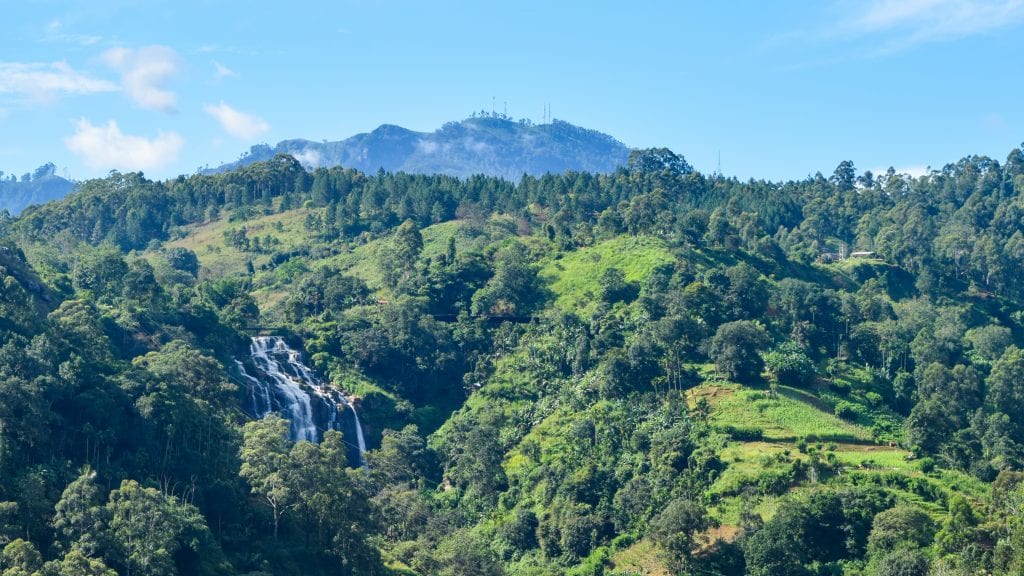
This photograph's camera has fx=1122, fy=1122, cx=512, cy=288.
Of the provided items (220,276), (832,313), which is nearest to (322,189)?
(220,276)

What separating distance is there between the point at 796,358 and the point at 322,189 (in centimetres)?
7799

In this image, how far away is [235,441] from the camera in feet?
211

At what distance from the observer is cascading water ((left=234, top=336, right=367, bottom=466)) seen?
86.6m

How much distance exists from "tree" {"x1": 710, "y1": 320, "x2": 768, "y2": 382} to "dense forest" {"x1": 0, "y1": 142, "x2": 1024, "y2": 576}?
0.20 m

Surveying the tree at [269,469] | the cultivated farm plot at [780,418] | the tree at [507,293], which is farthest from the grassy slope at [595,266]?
the tree at [269,469]

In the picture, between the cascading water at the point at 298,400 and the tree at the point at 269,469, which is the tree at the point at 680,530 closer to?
the tree at the point at 269,469

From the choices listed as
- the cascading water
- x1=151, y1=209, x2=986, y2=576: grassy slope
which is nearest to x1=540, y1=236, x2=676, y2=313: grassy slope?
x1=151, y1=209, x2=986, y2=576: grassy slope

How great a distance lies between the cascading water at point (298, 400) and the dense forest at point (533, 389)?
1.58m

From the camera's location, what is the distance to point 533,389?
8800 centimetres

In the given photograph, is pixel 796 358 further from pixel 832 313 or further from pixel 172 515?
pixel 172 515

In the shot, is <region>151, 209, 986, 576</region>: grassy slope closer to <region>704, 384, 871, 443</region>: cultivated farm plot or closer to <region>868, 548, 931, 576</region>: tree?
<region>704, 384, 871, 443</region>: cultivated farm plot

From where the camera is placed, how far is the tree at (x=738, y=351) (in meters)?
78.7

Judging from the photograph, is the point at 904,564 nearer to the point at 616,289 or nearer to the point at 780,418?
the point at 780,418

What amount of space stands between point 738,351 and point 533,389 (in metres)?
17.4
